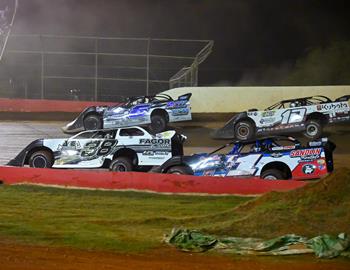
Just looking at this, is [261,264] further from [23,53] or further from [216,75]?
[216,75]

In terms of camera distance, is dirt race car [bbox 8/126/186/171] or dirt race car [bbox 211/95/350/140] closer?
dirt race car [bbox 8/126/186/171]

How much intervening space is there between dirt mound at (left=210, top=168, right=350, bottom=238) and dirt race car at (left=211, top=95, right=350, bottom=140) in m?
8.93

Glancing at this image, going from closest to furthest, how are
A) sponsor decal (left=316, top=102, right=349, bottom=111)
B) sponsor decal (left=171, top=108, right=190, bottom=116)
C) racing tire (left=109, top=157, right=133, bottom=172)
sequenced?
racing tire (left=109, top=157, right=133, bottom=172), sponsor decal (left=316, top=102, right=349, bottom=111), sponsor decal (left=171, top=108, right=190, bottom=116)

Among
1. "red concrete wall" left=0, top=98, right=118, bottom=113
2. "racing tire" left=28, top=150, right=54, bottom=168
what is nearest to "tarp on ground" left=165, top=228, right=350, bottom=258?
"racing tire" left=28, top=150, right=54, bottom=168

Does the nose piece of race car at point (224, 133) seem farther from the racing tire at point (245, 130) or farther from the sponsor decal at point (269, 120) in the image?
the sponsor decal at point (269, 120)

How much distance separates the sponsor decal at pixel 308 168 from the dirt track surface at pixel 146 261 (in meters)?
6.34

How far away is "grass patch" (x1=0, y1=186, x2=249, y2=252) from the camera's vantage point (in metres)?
9.84

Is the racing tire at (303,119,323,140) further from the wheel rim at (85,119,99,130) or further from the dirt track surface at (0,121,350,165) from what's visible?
the wheel rim at (85,119,99,130)

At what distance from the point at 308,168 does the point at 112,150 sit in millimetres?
5179

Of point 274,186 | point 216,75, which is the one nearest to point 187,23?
point 216,75

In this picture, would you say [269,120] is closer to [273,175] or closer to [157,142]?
[157,142]

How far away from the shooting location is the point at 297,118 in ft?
64.8

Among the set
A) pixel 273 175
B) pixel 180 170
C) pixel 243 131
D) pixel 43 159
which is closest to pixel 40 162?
pixel 43 159

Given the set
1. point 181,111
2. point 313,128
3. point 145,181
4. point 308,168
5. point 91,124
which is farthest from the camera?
point 91,124
